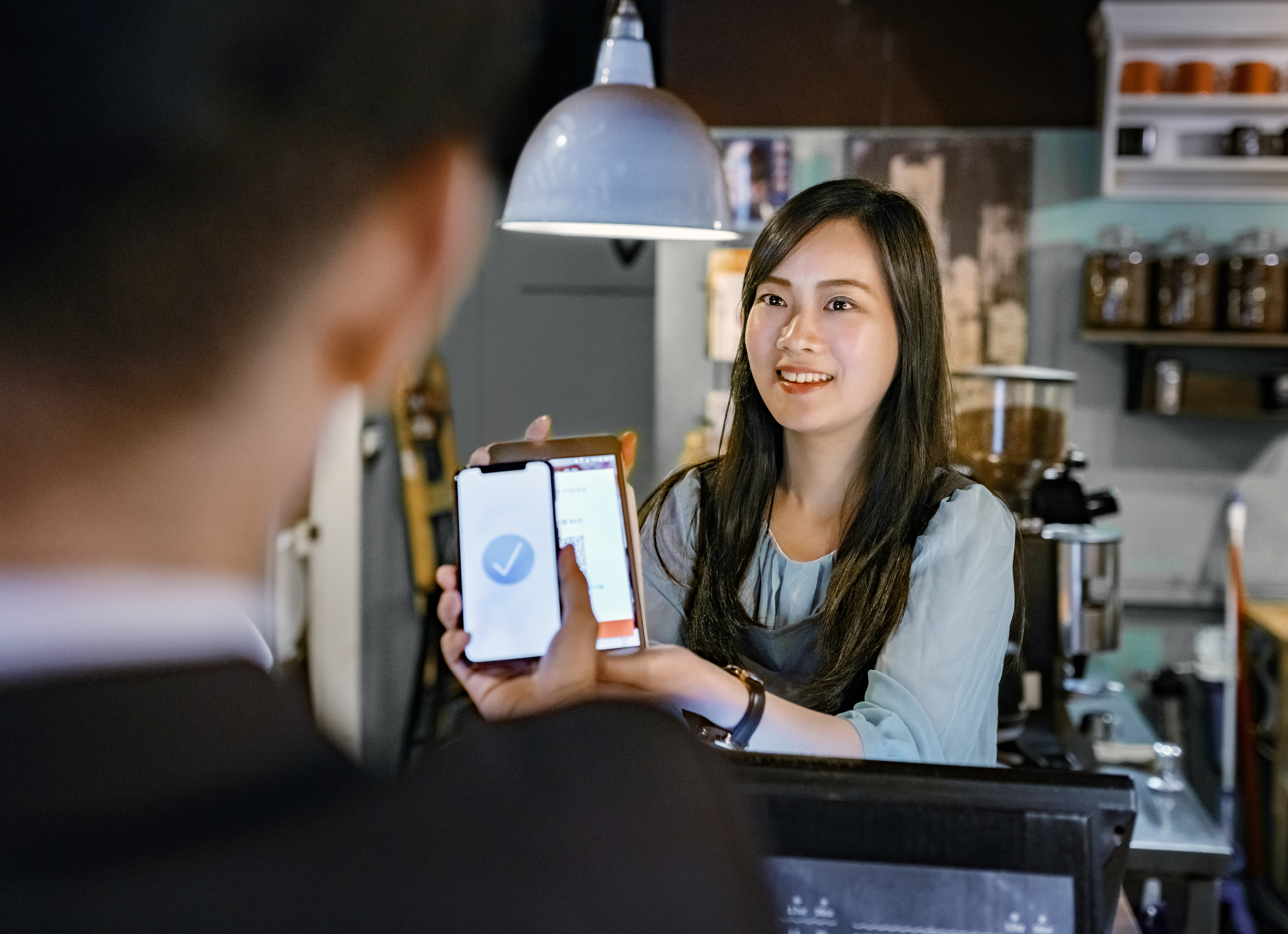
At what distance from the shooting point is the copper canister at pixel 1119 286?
11.6 ft

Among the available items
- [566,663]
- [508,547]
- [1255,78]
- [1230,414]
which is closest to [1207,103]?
[1255,78]

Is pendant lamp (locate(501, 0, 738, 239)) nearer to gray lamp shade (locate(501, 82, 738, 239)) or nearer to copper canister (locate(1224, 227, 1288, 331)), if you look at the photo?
gray lamp shade (locate(501, 82, 738, 239))

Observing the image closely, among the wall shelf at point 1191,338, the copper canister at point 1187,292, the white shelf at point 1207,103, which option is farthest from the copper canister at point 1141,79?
the wall shelf at point 1191,338

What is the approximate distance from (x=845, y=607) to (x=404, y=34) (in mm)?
1209

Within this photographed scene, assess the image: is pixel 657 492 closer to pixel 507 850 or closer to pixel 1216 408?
pixel 507 850

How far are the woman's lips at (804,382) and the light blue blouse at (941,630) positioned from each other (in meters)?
0.21

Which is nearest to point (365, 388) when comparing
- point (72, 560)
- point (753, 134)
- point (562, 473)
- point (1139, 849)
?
point (72, 560)

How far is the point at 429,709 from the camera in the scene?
11.8 feet

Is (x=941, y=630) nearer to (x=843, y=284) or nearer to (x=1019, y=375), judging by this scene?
(x=843, y=284)

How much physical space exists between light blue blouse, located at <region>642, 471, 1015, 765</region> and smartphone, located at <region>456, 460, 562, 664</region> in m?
0.37

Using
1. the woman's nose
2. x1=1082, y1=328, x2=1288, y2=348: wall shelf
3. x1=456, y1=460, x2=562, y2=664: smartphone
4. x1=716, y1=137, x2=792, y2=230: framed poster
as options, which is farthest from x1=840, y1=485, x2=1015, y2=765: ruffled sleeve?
x1=716, y1=137, x2=792, y2=230: framed poster

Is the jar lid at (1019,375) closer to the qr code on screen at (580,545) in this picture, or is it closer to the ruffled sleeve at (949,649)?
the ruffled sleeve at (949,649)

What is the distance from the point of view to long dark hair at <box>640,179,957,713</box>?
1.36m

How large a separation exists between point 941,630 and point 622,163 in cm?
74
